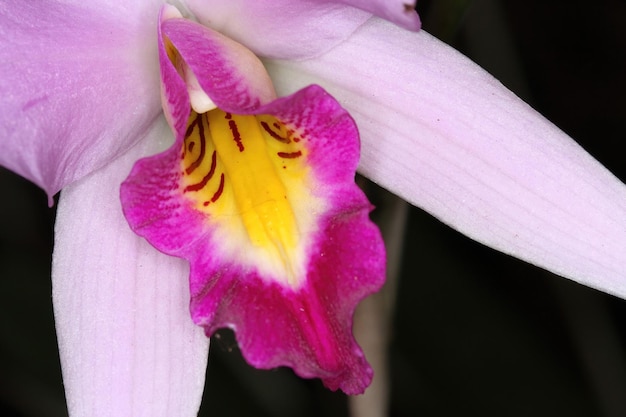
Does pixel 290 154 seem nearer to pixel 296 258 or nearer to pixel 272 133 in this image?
pixel 272 133

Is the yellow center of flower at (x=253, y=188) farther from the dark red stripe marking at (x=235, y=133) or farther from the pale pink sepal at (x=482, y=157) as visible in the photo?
the pale pink sepal at (x=482, y=157)

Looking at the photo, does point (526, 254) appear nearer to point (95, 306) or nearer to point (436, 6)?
point (436, 6)

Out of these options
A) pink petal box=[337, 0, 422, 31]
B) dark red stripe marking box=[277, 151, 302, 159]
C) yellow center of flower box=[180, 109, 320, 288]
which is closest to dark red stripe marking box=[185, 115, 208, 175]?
yellow center of flower box=[180, 109, 320, 288]

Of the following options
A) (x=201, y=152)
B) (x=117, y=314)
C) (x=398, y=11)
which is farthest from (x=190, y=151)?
(x=398, y=11)

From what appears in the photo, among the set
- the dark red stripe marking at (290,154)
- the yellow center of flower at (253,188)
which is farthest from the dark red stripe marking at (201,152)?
the dark red stripe marking at (290,154)

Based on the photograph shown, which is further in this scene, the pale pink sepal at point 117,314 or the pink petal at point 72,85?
the pale pink sepal at point 117,314

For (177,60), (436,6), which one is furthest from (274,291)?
(436,6)

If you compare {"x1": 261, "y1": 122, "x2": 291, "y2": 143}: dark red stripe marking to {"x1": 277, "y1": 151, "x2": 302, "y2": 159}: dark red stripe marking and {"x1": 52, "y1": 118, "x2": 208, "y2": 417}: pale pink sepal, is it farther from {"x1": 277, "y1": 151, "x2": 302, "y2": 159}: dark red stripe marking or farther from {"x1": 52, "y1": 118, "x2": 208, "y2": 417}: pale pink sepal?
{"x1": 52, "y1": 118, "x2": 208, "y2": 417}: pale pink sepal
